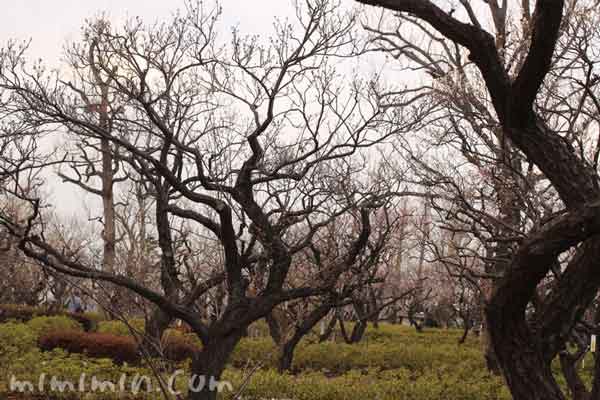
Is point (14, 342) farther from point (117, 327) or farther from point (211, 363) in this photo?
point (211, 363)

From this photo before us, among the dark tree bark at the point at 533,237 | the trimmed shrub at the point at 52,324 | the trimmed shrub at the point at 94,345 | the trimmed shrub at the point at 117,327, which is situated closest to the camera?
the dark tree bark at the point at 533,237

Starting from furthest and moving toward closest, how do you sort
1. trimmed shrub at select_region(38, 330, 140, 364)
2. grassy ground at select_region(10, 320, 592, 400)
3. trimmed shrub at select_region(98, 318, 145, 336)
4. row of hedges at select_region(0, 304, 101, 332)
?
row of hedges at select_region(0, 304, 101, 332), trimmed shrub at select_region(98, 318, 145, 336), trimmed shrub at select_region(38, 330, 140, 364), grassy ground at select_region(10, 320, 592, 400)

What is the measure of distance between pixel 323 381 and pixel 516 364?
6.58m

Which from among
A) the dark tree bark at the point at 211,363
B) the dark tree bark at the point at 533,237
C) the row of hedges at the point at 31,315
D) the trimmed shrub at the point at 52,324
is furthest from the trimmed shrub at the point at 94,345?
the dark tree bark at the point at 533,237

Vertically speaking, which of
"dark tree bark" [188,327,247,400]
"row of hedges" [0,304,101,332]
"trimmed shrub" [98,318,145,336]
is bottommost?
"dark tree bark" [188,327,247,400]

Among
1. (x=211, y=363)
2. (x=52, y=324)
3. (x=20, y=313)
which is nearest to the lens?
(x=211, y=363)

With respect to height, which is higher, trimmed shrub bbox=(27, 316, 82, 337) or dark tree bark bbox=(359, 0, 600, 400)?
trimmed shrub bbox=(27, 316, 82, 337)

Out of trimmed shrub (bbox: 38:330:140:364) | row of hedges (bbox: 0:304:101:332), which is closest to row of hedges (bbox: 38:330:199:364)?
trimmed shrub (bbox: 38:330:140:364)

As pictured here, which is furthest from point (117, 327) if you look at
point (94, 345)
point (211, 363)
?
point (211, 363)

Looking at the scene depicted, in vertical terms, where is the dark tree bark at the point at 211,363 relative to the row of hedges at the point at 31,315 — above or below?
below

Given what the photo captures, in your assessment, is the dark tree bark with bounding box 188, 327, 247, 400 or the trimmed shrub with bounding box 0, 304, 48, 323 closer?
the dark tree bark with bounding box 188, 327, 247, 400

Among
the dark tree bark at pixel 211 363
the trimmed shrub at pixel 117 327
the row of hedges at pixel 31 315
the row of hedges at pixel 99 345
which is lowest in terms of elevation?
the dark tree bark at pixel 211 363

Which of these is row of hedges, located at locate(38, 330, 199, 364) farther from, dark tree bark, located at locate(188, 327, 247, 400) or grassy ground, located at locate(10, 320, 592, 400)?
dark tree bark, located at locate(188, 327, 247, 400)

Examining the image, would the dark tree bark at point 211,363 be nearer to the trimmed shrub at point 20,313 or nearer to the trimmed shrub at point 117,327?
the trimmed shrub at point 117,327
